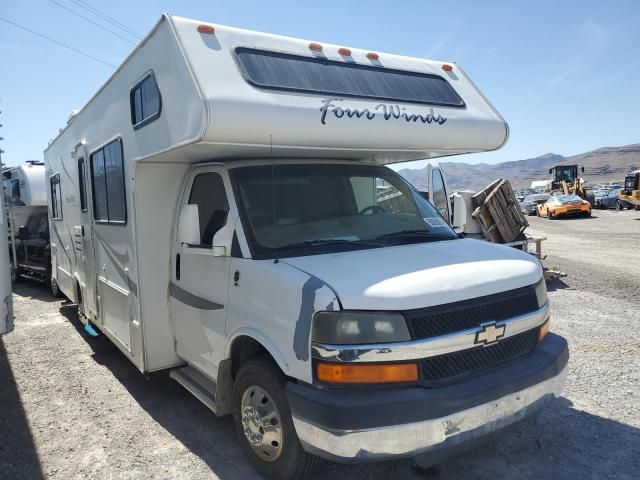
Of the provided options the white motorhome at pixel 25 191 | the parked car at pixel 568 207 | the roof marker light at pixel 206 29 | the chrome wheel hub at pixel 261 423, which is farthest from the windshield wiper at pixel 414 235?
the parked car at pixel 568 207

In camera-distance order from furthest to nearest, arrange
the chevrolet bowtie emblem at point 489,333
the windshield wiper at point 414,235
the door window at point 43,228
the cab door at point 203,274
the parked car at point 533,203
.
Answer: the parked car at point 533,203 < the door window at point 43,228 < the windshield wiper at point 414,235 < the cab door at point 203,274 < the chevrolet bowtie emblem at point 489,333

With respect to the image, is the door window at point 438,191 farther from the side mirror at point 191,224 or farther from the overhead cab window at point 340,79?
the side mirror at point 191,224

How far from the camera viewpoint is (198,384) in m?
4.18

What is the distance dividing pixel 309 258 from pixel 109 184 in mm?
2953

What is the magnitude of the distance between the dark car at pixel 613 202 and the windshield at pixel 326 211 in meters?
36.5

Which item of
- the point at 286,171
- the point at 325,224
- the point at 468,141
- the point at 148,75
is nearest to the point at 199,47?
the point at 148,75

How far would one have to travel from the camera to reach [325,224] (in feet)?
12.3

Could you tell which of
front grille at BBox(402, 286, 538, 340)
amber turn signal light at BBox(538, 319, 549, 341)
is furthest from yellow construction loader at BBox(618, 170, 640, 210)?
front grille at BBox(402, 286, 538, 340)

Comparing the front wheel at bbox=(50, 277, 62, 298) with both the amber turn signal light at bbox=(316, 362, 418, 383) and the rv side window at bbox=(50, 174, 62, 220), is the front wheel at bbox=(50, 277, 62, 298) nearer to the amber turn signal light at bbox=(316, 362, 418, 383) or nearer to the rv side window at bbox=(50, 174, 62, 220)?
the rv side window at bbox=(50, 174, 62, 220)

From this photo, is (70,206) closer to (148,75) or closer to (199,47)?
(148,75)

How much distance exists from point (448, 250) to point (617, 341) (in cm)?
369

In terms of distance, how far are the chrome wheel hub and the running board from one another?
0.47 m

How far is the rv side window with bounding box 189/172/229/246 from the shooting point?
377cm

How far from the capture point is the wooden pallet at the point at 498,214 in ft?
33.3
